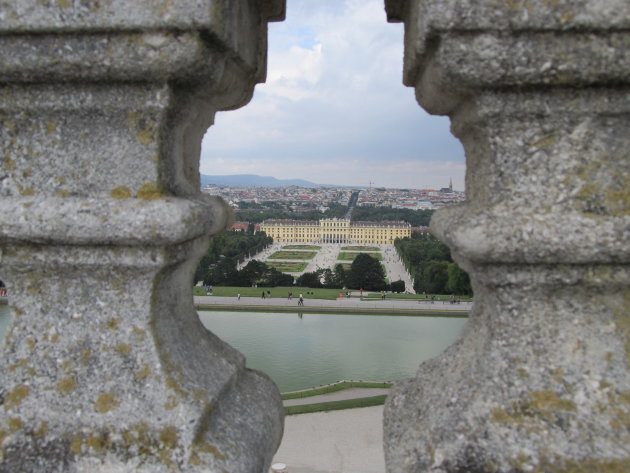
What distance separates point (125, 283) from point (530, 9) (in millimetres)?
1361

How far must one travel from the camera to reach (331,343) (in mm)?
23812

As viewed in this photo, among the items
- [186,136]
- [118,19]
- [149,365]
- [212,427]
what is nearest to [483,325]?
[212,427]

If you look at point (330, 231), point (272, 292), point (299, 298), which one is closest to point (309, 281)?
point (272, 292)

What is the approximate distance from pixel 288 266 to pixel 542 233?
59044mm

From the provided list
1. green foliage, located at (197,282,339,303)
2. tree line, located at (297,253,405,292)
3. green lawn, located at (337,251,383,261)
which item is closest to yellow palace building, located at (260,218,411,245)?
green lawn, located at (337,251,383,261)

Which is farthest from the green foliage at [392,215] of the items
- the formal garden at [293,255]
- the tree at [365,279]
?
the tree at [365,279]

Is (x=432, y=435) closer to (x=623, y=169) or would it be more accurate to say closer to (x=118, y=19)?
(x=623, y=169)

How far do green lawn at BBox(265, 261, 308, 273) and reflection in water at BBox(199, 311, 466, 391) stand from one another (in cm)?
2691

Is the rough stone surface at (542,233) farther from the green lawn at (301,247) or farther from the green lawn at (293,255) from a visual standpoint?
the green lawn at (301,247)

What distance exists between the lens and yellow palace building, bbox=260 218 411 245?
3529 inches

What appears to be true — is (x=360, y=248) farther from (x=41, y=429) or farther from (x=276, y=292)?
(x=41, y=429)

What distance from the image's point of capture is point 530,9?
1393mm

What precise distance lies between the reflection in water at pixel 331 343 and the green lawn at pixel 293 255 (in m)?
40.6

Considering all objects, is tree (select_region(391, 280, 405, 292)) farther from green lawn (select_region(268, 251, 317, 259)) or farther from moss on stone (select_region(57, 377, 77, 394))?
moss on stone (select_region(57, 377, 77, 394))
